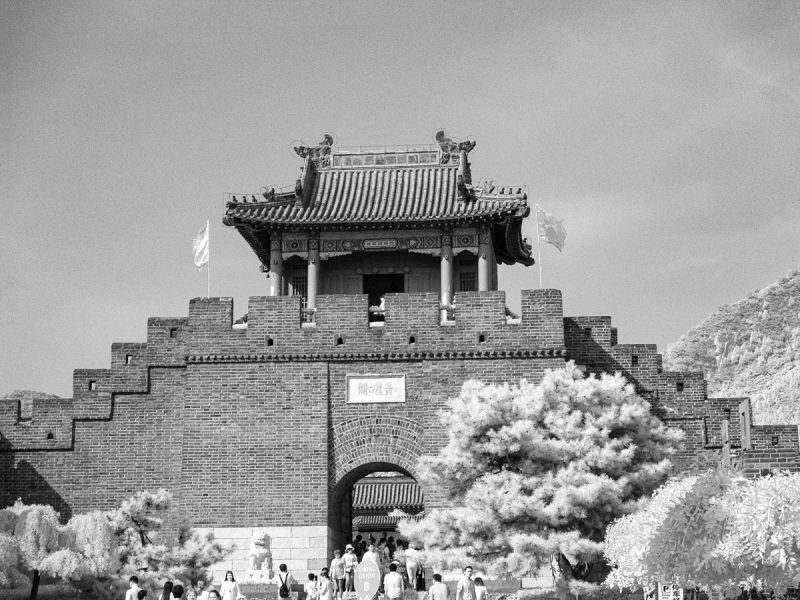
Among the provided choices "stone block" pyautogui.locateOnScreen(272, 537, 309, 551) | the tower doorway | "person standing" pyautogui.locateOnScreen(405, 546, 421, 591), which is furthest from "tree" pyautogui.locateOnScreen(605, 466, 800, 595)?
the tower doorway

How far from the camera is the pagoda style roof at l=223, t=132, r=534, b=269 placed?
95.0ft

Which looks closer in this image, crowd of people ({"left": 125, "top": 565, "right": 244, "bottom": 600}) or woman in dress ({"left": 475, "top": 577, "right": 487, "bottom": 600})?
crowd of people ({"left": 125, "top": 565, "right": 244, "bottom": 600})

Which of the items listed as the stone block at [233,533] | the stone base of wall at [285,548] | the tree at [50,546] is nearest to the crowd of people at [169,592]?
the tree at [50,546]

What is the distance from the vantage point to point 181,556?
21391 millimetres

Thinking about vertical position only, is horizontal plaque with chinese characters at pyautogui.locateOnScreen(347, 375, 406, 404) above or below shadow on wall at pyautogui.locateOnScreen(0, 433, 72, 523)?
above

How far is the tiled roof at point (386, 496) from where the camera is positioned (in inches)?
1548

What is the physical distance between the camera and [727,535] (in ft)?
44.2

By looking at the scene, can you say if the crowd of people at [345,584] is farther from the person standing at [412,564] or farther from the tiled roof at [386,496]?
the tiled roof at [386,496]

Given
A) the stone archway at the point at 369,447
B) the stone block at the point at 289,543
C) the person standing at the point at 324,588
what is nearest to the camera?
the person standing at the point at 324,588

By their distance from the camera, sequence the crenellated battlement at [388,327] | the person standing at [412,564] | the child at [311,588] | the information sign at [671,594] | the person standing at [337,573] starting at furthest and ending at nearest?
the crenellated battlement at [388,327], the person standing at [337,573], the person standing at [412,564], the child at [311,588], the information sign at [671,594]

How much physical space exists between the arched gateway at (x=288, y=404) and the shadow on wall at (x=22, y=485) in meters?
0.03

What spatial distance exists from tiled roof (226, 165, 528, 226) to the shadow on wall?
7.31m

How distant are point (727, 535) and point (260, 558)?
11.8 meters

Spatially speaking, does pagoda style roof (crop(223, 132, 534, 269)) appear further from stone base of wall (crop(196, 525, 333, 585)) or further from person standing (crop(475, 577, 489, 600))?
person standing (crop(475, 577, 489, 600))
